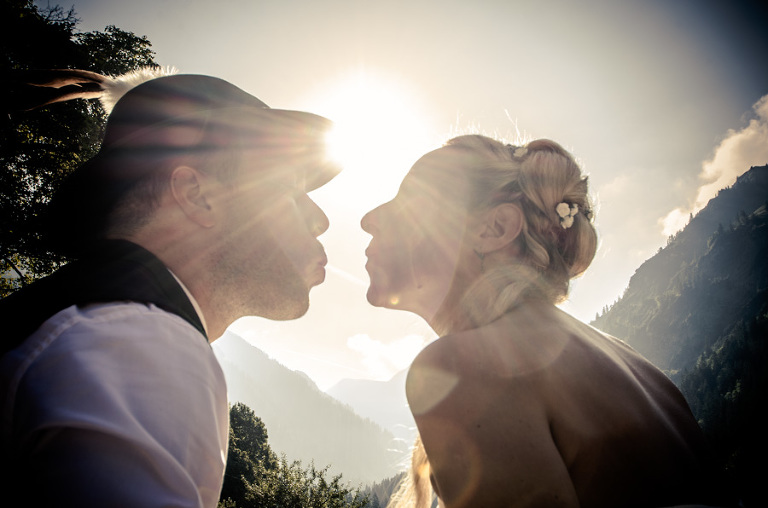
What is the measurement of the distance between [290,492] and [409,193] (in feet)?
88.8

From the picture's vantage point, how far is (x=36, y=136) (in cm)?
1069

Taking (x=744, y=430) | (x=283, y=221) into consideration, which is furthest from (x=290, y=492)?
(x=744, y=430)

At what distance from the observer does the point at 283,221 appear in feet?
9.46

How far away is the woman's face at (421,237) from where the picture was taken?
9.64 ft

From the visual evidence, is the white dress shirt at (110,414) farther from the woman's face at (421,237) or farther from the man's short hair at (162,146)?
the woman's face at (421,237)

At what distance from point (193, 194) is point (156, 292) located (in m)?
1.26

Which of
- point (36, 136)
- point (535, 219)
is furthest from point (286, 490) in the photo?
point (535, 219)

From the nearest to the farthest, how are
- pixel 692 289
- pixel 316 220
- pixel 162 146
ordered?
pixel 162 146
pixel 316 220
pixel 692 289

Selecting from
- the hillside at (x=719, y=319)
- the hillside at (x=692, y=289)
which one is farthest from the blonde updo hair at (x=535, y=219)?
the hillside at (x=692, y=289)

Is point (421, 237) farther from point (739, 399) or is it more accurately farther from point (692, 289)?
point (692, 289)

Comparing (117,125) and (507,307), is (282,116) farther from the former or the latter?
(507,307)

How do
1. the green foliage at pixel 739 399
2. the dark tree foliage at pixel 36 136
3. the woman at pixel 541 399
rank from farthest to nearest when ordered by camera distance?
1. the green foliage at pixel 739 399
2. the dark tree foliage at pixel 36 136
3. the woman at pixel 541 399

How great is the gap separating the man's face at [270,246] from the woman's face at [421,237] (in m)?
0.63

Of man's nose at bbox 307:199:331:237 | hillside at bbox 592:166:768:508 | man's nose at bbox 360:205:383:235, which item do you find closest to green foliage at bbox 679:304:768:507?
hillside at bbox 592:166:768:508
